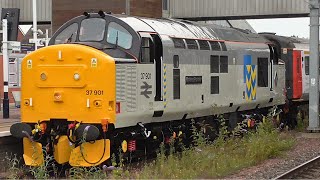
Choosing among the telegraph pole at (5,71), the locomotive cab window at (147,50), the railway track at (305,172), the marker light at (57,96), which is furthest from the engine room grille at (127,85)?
the telegraph pole at (5,71)

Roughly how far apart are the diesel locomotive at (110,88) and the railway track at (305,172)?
2858 mm

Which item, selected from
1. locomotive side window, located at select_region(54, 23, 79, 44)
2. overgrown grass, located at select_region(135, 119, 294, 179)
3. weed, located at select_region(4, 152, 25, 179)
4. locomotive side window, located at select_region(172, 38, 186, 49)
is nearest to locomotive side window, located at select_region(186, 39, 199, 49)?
locomotive side window, located at select_region(172, 38, 186, 49)

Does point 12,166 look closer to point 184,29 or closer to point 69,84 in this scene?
point 69,84

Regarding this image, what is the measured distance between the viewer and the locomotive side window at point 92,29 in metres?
11.3

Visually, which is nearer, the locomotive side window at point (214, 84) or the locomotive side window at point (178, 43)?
the locomotive side window at point (178, 43)

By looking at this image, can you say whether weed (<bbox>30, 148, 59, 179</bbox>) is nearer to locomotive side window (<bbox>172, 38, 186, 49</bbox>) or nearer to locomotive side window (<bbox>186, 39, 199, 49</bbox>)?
locomotive side window (<bbox>172, 38, 186, 49</bbox>)

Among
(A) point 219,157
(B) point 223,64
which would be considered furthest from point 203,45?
(A) point 219,157

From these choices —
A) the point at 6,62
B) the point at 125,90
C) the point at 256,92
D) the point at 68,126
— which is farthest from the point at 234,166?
the point at 6,62

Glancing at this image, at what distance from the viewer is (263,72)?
17109mm

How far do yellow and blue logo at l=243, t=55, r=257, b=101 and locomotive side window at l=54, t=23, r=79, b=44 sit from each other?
5.86 m

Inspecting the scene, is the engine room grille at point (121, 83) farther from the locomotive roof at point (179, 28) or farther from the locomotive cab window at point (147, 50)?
the locomotive roof at point (179, 28)

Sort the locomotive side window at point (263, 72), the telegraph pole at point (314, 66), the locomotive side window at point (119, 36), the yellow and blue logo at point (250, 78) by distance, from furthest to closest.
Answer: the telegraph pole at point (314, 66) → the locomotive side window at point (263, 72) → the yellow and blue logo at point (250, 78) → the locomotive side window at point (119, 36)

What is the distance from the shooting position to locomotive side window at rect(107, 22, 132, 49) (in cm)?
1106

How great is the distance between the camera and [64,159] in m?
10.7
